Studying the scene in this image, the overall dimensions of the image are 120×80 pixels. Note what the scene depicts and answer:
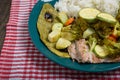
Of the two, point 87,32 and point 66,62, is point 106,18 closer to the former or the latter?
point 87,32

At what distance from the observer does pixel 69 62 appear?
125 cm

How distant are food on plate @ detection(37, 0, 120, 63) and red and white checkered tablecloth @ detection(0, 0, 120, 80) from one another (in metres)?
0.10

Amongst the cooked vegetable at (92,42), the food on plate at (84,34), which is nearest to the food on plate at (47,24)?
the food on plate at (84,34)

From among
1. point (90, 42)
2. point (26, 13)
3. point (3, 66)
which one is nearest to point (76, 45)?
point (90, 42)

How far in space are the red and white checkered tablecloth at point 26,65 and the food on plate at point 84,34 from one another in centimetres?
10

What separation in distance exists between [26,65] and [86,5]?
0.50 metres

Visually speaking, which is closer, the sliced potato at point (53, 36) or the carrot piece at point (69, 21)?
the sliced potato at point (53, 36)

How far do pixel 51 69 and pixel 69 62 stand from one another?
13 cm

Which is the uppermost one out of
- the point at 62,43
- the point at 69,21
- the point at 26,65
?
the point at 69,21

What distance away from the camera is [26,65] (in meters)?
1.36

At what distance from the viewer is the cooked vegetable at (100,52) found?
4.06 ft

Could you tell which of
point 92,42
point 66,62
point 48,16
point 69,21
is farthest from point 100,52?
point 48,16

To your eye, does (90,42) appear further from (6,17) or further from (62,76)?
(6,17)

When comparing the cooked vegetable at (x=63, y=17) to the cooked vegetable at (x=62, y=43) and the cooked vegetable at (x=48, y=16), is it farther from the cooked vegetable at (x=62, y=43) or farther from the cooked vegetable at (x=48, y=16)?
the cooked vegetable at (x=62, y=43)
